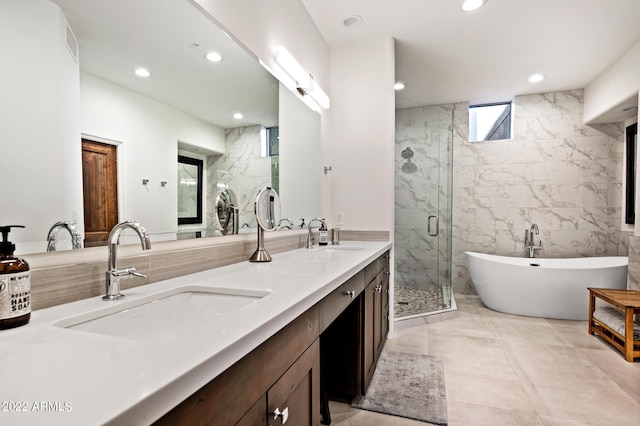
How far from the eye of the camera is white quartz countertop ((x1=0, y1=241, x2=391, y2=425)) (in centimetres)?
37

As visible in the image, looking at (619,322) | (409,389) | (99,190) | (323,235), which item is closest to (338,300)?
(99,190)

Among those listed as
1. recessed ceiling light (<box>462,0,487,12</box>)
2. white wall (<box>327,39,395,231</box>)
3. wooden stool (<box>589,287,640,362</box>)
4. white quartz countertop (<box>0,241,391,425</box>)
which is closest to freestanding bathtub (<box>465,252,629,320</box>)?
wooden stool (<box>589,287,640,362</box>)

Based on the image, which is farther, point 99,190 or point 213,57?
point 213,57

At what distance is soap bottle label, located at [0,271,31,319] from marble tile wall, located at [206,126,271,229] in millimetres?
771

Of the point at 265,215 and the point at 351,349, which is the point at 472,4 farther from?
the point at 351,349

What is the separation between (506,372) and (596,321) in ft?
4.37

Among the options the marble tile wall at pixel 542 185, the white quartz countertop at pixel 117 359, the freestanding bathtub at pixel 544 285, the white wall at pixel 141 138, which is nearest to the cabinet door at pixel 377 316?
the white quartz countertop at pixel 117 359

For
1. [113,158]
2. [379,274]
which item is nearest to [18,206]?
[113,158]

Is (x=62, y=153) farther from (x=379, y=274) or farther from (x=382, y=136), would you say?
(x=382, y=136)

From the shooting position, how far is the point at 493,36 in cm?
276

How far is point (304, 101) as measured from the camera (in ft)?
8.16

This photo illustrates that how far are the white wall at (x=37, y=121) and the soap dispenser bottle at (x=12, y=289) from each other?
0.10 meters

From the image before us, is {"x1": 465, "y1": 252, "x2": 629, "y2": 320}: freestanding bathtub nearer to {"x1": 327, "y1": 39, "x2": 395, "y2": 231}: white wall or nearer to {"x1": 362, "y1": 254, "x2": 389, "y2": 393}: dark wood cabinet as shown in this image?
{"x1": 327, "y1": 39, "x2": 395, "y2": 231}: white wall

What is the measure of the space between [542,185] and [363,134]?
2.79 metres
